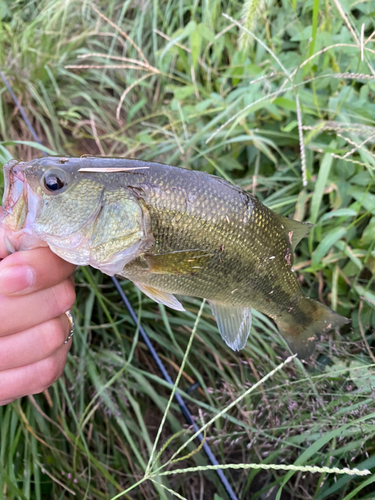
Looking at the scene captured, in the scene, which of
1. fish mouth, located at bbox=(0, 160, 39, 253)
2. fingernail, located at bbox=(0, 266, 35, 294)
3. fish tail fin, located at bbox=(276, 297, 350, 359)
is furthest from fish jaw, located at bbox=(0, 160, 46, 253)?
fish tail fin, located at bbox=(276, 297, 350, 359)

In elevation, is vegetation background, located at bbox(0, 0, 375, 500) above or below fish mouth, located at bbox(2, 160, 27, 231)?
below

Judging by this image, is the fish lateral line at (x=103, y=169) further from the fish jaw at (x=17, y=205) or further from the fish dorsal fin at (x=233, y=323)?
the fish dorsal fin at (x=233, y=323)

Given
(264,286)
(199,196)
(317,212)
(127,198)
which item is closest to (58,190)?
(127,198)

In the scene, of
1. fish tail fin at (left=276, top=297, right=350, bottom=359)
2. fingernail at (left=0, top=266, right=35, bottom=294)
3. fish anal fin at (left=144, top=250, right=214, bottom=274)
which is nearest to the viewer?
fingernail at (left=0, top=266, right=35, bottom=294)

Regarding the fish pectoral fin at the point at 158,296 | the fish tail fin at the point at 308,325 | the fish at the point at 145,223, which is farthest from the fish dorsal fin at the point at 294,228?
the fish pectoral fin at the point at 158,296

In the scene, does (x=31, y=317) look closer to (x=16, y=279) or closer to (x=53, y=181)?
(x=16, y=279)

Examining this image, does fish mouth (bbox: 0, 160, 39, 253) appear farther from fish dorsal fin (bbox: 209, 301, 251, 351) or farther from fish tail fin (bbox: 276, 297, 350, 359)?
fish tail fin (bbox: 276, 297, 350, 359)

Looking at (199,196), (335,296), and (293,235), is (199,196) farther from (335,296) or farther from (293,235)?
(335,296)

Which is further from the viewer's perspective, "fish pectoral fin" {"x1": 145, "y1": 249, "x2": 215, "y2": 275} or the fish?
"fish pectoral fin" {"x1": 145, "y1": 249, "x2": 215, "y2": 275}
